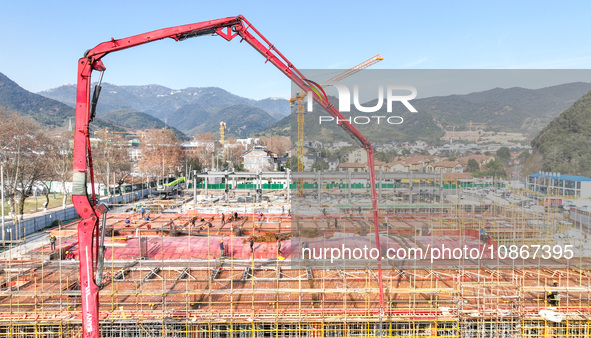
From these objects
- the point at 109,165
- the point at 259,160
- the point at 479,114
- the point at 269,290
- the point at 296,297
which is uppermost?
the point at 479,114

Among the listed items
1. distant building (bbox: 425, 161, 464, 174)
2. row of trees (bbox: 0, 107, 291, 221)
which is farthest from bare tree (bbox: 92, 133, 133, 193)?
distant building (bbox: 425, 161, 464, 174)

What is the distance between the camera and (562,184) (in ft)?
71.5

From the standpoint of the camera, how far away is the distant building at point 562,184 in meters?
20.0

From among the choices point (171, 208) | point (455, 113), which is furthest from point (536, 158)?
point (171, 208)

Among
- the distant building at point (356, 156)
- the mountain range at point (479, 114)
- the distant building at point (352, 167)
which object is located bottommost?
the distant building at point (352, 167)

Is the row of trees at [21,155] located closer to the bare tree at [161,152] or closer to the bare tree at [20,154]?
the bare tree at [20,154]

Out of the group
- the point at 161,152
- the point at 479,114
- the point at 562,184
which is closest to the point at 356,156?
the point at 479,114

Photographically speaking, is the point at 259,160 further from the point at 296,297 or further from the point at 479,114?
the point at 296,297

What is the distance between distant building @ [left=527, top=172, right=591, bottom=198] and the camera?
20000 mm

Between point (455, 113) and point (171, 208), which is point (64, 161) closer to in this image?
point (171, 208)

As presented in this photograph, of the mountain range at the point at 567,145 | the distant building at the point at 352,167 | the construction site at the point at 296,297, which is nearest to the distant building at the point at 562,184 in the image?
the mountain range at the point at 567,145

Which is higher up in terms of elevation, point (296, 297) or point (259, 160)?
point (259, 160)

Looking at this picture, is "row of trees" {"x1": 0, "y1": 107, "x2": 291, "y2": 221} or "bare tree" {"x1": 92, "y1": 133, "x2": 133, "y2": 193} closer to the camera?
"row of trees" {"x1": 0, "y1": 107, "x2": 291, "y2": 221}

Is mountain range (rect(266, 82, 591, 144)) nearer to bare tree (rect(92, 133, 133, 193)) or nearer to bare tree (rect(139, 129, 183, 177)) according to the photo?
bare tree (rect(92, 133, 133, 193))
